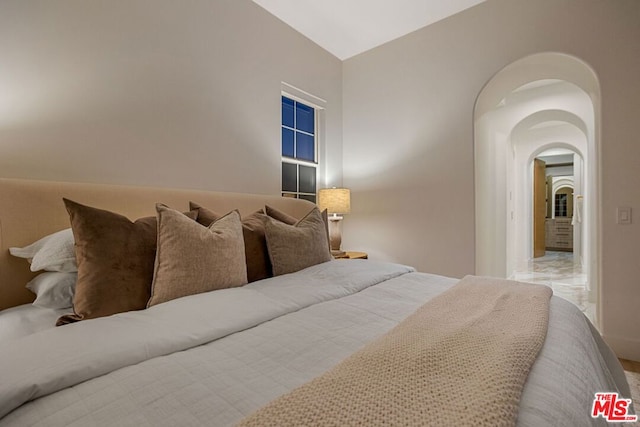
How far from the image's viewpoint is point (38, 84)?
1.63 m

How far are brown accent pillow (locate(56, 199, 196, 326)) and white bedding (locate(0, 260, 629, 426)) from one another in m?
0.19

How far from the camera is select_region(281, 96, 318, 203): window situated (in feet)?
10.7

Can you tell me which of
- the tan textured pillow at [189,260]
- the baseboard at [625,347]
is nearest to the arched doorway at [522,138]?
the baseboard at [625,347]

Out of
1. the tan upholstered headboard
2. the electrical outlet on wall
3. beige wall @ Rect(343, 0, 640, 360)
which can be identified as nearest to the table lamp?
beige wall @ Rect(343, 0, 640, 360)

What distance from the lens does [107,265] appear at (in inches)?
46.8

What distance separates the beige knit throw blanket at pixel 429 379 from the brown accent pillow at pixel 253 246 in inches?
38.3

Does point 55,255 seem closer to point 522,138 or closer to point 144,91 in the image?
point 144,91

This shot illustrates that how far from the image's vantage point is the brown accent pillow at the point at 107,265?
1.13 metres

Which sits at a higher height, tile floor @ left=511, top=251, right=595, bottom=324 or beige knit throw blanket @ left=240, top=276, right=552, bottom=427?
beige knit throw blanket @ left=240, top=276, right=552, bottom=427

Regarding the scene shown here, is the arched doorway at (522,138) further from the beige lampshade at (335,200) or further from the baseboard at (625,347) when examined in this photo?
the beige lampshade at (335,200)

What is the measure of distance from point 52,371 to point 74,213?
2.44 ft

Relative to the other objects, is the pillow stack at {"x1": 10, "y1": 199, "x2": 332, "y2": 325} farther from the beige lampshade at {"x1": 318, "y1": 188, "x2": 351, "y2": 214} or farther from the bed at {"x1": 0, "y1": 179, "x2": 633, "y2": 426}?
the beige lampshade at {"x1": 318, "y1": 188, "x2": 351, "y2": 214}

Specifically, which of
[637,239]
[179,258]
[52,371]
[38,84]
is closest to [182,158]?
[38,84]

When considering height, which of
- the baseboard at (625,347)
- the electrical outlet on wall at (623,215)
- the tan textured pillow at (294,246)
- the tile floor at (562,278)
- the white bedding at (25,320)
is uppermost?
the electrical outlet on wall at (623,215)
